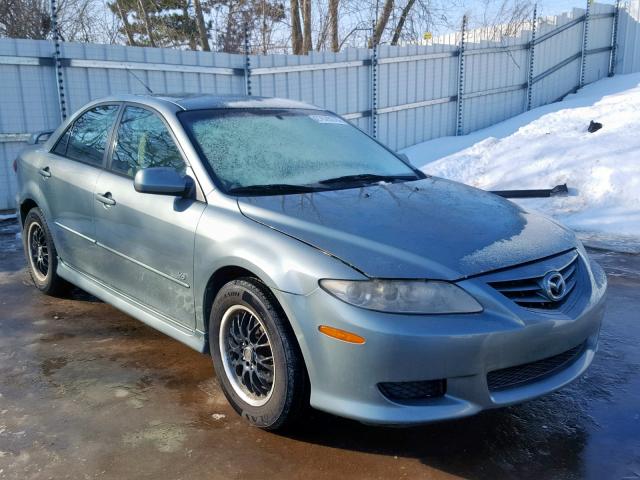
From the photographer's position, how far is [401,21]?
65.2 ft

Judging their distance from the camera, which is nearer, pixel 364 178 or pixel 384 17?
pixel 364 178

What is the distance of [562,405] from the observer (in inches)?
131

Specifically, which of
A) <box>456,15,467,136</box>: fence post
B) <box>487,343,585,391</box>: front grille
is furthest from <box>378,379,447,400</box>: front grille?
<box>456,15,467,136</box>: fence post

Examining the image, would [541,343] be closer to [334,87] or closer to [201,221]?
[201,221]

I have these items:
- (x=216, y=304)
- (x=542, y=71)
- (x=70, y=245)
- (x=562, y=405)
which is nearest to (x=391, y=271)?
(x=216, y=304)

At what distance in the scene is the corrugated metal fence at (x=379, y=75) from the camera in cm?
823

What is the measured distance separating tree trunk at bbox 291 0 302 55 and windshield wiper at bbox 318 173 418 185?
52.2 ft

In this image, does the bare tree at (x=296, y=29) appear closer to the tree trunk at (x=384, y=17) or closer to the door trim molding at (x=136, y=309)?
the tree trunk at (x=384, y=17)

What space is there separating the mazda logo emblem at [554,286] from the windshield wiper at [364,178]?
4.24 feet

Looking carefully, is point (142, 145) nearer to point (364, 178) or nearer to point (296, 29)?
point (364, 178)

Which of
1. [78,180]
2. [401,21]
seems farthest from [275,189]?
[401,21]

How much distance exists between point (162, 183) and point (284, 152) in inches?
32.0

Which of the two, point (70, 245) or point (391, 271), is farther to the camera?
point (70, 245)

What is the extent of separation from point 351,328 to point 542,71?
1536 centimetres
